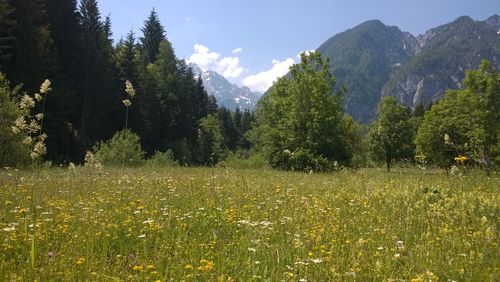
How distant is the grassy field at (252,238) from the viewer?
3559 millimetres

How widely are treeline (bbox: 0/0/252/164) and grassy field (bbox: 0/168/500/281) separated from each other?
982 cm

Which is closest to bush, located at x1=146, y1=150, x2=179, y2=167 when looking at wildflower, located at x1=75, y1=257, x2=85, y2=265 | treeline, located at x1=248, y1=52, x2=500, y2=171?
treeline, located at x1=248, y1=52, x2=500, y2=171

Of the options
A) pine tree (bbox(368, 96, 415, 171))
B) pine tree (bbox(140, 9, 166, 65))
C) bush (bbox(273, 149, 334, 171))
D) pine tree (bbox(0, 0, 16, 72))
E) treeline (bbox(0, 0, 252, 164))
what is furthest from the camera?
pine tree (bbox(140, 9, 166, 65))

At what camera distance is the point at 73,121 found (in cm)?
4044

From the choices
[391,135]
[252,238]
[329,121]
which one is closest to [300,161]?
[329,121]

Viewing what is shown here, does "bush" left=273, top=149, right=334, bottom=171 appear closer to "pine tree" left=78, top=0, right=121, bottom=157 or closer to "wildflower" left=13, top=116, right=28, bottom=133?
"wildflower" left=13, top=116, right=28, bottom=133

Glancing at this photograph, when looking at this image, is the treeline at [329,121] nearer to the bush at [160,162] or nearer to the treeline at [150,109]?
the treeline at [150,109]

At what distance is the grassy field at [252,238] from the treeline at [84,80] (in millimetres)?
9819

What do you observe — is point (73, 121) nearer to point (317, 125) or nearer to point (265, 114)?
point (265, 114)

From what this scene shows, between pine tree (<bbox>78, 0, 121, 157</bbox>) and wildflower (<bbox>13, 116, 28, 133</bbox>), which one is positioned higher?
pine tree (<bbox>78, 0, 121, 157</bbox>)

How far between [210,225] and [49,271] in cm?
233

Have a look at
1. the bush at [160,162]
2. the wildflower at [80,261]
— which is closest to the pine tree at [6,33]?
the bush at [160,162]

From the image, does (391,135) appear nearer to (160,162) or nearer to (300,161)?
(300,161)

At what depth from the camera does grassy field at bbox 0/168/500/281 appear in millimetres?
3559
